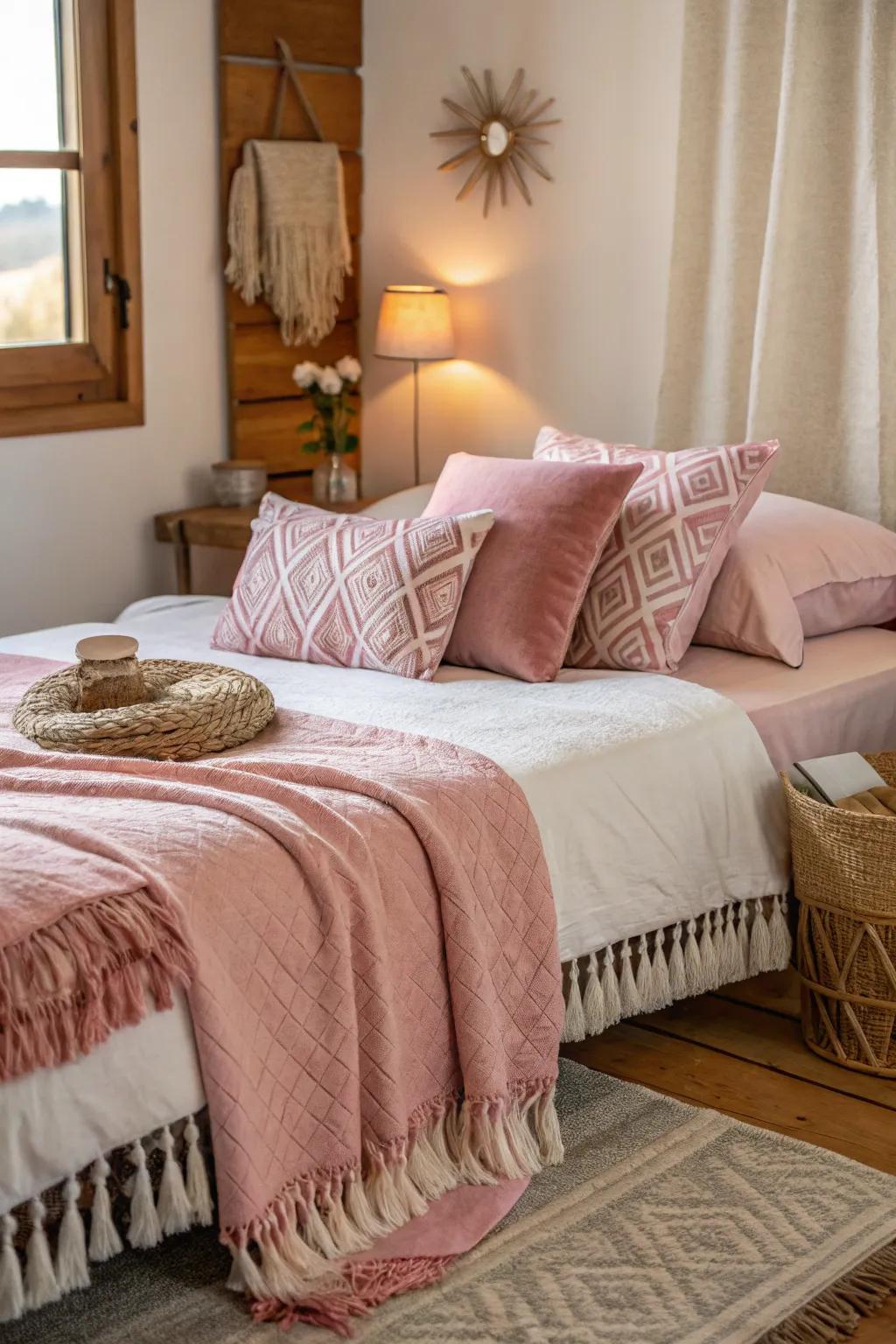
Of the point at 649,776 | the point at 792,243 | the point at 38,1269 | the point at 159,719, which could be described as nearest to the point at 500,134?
the point at 792,243

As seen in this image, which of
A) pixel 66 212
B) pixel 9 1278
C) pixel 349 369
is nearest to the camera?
pixel 9 1278

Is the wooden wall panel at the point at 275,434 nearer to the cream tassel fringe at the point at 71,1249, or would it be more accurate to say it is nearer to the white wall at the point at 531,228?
the white wall at the point at 531,228

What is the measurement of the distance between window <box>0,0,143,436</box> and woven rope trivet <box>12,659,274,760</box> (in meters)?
1.46

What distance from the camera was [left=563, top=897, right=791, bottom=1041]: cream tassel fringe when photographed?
239cm

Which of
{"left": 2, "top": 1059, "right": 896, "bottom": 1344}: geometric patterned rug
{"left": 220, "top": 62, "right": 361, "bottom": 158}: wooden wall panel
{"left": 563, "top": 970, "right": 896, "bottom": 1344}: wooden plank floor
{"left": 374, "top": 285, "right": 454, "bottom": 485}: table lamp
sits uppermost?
{"left": 220, "top": 62, "right": 361, "bottom": 158}: wooden wall panel

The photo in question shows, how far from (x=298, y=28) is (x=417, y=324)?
0.85m

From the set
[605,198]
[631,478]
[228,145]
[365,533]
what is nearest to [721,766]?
[631,478]

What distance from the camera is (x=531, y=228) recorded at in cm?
397

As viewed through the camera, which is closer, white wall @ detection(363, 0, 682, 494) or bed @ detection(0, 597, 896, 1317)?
bed @ detection(0, 597, 896, 1317)

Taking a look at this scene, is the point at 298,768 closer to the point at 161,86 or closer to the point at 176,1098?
the point at 176,1098

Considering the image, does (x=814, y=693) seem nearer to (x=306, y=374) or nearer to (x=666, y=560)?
(x=666, y=560)

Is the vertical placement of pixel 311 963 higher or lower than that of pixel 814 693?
lower

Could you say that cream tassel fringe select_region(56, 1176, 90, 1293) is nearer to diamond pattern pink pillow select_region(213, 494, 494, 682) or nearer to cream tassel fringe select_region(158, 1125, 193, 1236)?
cream tassel fringe select_region(158, 1125, 193, 1236)

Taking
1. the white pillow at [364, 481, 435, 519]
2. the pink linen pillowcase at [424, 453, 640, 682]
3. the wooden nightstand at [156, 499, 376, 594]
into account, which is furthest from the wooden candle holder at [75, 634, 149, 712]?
the wooden nightstand at [156, 499, 376, 594]
